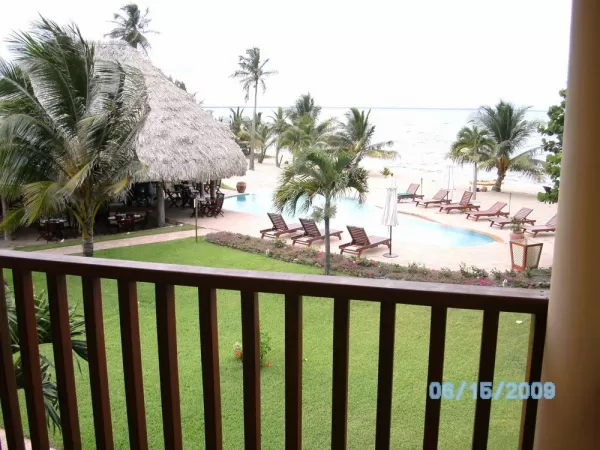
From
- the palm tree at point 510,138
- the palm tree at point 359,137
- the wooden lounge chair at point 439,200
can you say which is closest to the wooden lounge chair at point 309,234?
the wooden lounge chair at point 439,200

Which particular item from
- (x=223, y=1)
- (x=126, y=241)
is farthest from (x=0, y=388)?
(x=126, y=241)

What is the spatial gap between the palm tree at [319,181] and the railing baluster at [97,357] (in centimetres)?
871

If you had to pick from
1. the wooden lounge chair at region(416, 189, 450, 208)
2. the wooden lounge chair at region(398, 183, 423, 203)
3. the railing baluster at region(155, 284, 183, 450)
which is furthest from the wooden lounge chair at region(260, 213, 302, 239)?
the railing baluster at region(155, 284, 183, 450)

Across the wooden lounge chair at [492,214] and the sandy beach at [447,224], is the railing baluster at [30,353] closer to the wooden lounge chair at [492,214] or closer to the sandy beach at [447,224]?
the sandy beach at [447,224]

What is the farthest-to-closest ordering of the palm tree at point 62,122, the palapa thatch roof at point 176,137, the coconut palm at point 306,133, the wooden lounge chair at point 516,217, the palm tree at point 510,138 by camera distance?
1. the coconut palm at point 306,133
2. the palm tree at point 510,138
3. the wooden lounge chair at point 516,217
4. the palapa thatch roof at point 176,137
5. the palm tree at point 62,122

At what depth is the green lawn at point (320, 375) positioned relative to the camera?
5008 millimetres

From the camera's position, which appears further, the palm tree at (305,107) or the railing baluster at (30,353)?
the palm tree at (305,107)

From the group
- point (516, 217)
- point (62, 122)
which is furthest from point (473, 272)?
point (62, 122)

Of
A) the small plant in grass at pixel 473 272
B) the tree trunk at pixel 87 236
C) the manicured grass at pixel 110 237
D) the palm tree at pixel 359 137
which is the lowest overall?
the small plant in grass at pixel 473 272

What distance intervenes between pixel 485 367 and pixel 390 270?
9.78m

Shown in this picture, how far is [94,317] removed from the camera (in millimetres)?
1372

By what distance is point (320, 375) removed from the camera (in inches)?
→ 246

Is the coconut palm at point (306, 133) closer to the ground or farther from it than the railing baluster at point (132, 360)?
farther from it

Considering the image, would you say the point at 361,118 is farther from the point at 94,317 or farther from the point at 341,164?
the point at 94,317
